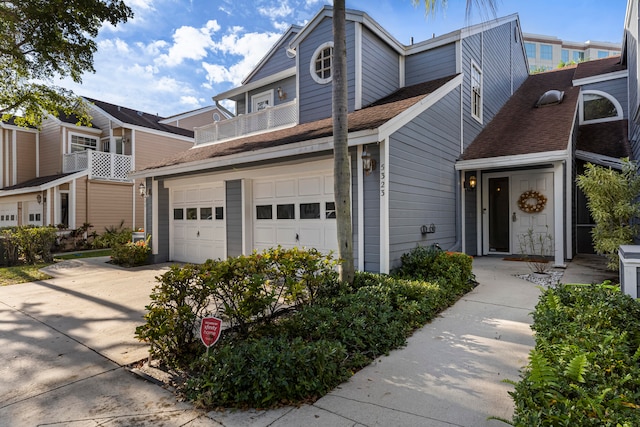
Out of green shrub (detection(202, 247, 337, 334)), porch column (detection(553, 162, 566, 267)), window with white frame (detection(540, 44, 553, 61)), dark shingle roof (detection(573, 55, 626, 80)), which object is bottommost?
green shrub (detection(202, 247, 337, 334))

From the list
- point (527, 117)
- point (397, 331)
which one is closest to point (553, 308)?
point (397, 331)

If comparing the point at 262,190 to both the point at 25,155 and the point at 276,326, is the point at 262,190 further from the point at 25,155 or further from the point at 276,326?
the point at 25,155

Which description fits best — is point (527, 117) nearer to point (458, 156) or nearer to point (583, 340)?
point (458, 156)

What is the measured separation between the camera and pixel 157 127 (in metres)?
18.4

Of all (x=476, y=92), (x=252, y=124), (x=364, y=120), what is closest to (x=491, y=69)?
(x=476, y=92)

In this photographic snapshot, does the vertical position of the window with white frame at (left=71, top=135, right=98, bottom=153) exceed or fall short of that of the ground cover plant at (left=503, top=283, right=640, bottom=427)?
it exceeds it

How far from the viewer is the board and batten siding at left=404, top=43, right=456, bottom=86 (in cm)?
916

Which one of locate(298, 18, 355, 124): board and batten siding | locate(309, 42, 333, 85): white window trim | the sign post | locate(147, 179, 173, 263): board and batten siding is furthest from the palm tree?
locate(147, 179, 173, 263): board and batten siding

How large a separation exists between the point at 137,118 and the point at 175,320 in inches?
732

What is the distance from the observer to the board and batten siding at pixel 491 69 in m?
9.45

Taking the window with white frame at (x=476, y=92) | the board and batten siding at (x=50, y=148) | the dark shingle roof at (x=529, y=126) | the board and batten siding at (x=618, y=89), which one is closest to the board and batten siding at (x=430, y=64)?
the window with white frame at (x=476, y=92)

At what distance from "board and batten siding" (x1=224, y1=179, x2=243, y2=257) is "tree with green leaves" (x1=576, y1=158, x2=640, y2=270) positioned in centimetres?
753

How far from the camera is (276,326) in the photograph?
13.1 ft

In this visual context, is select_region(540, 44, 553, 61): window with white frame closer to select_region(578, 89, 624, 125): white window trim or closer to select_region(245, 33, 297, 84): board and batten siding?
select_region(578, 89, 624, 125): white window trim
